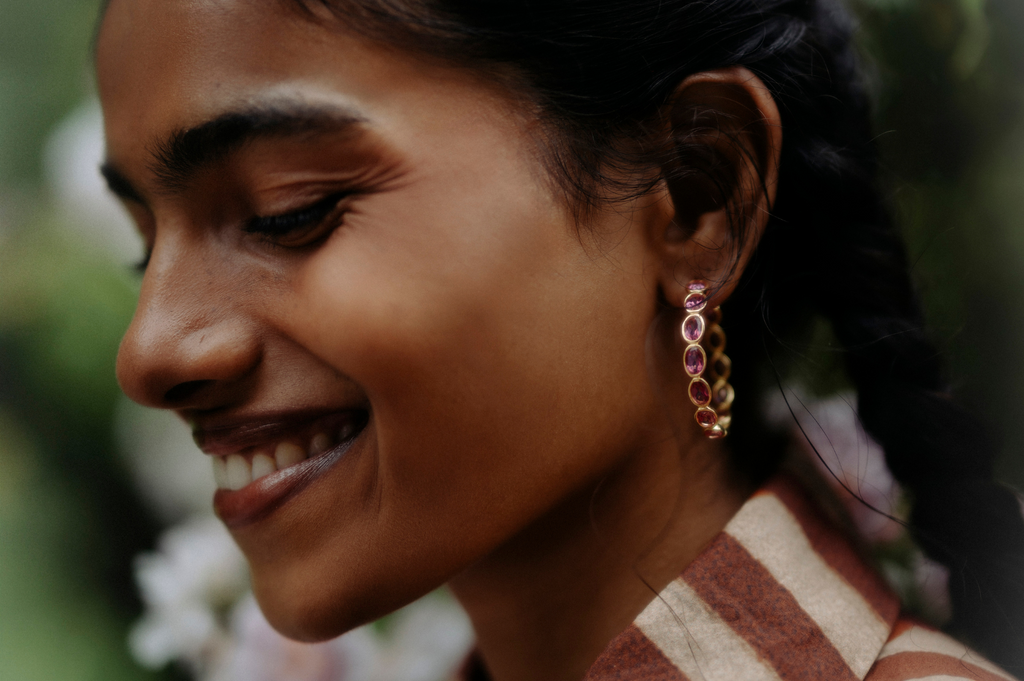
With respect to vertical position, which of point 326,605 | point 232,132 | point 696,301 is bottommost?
point 326,605

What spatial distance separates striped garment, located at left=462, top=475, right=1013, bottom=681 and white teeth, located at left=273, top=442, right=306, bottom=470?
34 cm

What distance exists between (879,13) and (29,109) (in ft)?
4.26

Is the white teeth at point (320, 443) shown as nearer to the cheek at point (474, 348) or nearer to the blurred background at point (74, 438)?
the cheek at point (474, 348)

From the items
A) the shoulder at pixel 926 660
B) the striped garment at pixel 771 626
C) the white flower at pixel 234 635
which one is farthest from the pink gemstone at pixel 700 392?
the white flower at pixel 234 635

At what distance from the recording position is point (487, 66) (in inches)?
26.1

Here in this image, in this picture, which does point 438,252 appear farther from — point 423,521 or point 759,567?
point 759,567

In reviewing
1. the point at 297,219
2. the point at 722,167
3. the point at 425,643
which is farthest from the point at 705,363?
the point at 425,643

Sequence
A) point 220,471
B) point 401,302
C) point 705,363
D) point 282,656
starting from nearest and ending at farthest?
point 401,302 < point 705,363 < point 220,471 < point 282,656

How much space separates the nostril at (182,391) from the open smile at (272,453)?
0.06m

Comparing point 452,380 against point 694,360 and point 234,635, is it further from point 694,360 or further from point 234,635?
point 234,635

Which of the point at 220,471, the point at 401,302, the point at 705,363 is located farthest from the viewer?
the point at 220,471

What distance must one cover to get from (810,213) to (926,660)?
0.44 meters

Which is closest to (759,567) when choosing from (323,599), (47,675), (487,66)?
(323,599)

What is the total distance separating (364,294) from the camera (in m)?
0.63
